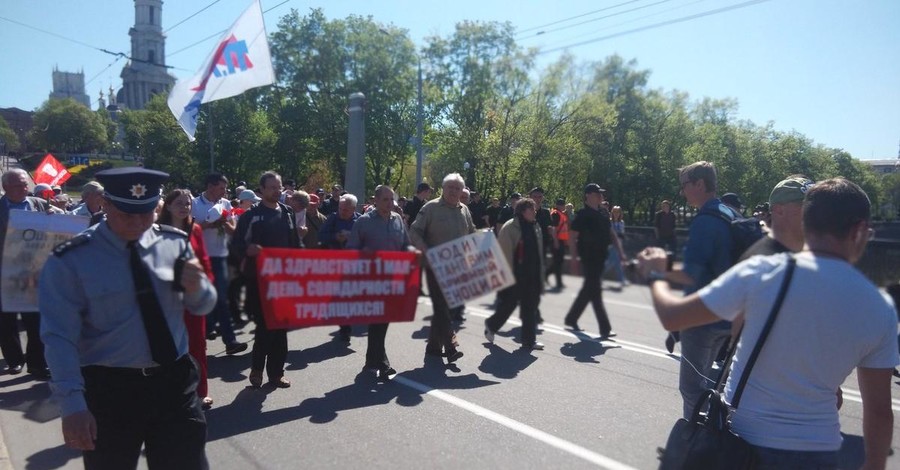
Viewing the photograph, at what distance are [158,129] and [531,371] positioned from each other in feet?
141

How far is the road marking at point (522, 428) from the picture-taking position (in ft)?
13.4

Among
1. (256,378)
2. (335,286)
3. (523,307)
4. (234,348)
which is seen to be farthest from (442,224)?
(234,348)

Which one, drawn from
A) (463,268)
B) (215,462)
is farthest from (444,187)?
(215,462)

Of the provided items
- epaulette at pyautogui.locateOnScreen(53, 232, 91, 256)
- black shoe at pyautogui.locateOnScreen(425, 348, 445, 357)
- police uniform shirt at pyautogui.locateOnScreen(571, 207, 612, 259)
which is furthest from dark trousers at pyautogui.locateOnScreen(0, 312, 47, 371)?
police uniform shirt at pyautogui.locateOnScreen(571, 207, 612, 259)

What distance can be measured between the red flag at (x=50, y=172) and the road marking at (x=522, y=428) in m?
8.82

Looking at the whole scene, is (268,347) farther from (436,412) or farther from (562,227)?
(562,227)

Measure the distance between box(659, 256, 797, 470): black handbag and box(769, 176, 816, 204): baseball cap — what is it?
1.50 m

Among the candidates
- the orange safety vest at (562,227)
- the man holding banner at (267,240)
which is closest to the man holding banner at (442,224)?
the man holding banner at (267,240)

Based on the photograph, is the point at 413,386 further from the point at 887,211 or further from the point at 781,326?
the point at 887,211

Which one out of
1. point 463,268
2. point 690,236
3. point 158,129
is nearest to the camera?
point 690,236

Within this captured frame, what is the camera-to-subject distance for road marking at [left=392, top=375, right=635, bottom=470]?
4098mm

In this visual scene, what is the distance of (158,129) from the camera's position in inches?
1670

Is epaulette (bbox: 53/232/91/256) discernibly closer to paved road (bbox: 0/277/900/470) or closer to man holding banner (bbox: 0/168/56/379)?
paved road (bbox: 0/277/900/470)

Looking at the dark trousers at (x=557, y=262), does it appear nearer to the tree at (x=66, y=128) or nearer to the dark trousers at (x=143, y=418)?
the dark trousers at (x=143, y=418)
